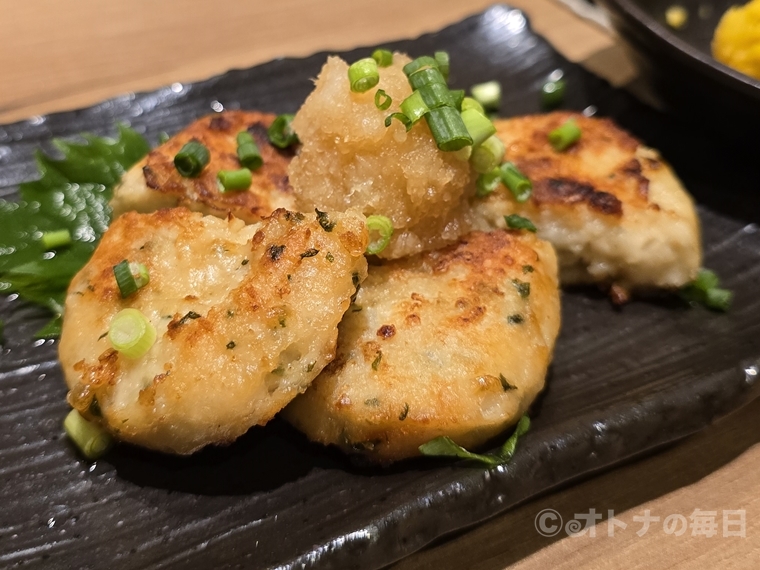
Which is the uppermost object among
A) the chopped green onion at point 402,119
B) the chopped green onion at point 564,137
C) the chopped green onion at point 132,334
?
the chopped green onion at point 402,119

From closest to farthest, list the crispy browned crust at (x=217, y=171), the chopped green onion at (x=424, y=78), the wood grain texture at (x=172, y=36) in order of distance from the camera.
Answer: the chopped green onion at (x=424, y=78) < the crispy browned crust at (x=217, y=171) < the wood grain texture at (x=172, y=36)

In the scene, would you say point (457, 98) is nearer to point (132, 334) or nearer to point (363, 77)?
point (363, 77)

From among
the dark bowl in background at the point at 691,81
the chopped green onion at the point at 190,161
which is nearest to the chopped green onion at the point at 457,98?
the chopped green onion at the point at 190,161

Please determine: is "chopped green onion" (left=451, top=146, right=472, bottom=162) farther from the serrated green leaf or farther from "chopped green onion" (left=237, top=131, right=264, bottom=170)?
the serrated green leaf

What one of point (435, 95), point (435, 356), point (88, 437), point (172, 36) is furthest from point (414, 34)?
point (88, 437)

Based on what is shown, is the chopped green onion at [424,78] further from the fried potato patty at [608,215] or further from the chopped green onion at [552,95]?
the chopped green onion at [552,95]
